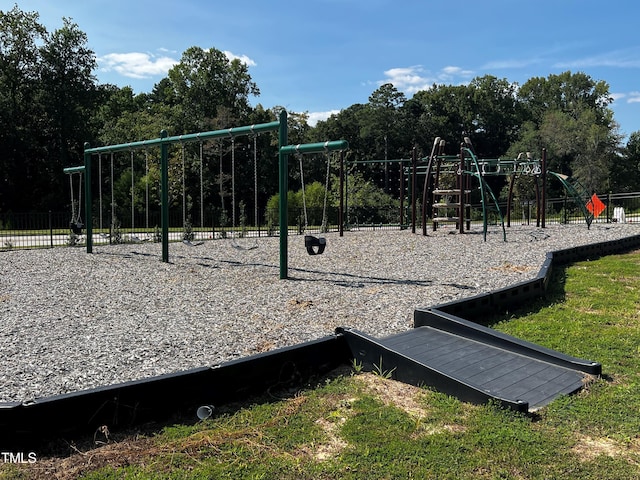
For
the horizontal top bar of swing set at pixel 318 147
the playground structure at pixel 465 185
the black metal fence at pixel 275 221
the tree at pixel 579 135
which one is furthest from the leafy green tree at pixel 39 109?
the tree at pixel 579 135

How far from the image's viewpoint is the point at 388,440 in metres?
2.76

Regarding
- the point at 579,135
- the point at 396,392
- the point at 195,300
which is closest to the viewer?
the point at 396,392

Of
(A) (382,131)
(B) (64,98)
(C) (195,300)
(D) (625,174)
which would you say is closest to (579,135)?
(D) (625,174)

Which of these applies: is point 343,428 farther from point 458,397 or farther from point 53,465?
point 53,465

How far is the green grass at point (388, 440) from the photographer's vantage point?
247 centimetres

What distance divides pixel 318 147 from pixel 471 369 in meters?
4.07

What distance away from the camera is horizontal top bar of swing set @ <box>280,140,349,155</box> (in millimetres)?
6777

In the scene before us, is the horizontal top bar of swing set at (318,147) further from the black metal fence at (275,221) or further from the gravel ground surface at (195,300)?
the black metal fence at (275,221)

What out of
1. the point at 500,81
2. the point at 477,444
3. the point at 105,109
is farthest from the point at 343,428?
the point at 500,81

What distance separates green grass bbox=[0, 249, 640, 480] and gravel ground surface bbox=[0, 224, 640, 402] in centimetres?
94

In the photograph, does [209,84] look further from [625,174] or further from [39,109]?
[625,174]

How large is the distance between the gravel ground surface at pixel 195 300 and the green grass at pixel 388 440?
0.94m

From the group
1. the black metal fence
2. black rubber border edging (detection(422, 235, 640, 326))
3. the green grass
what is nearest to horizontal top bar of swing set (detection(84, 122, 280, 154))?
black rubber border edging (detection(422, 235, 640, 326))

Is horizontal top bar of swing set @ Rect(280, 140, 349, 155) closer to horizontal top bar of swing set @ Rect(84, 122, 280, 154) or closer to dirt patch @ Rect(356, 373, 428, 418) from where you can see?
horizontal top bar of swing set @ Rect(84, 122, 280, 154)
